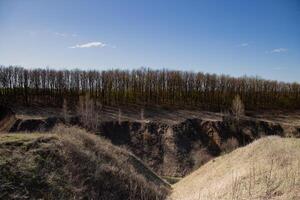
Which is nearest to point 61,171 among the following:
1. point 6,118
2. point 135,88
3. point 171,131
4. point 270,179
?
point 270,179

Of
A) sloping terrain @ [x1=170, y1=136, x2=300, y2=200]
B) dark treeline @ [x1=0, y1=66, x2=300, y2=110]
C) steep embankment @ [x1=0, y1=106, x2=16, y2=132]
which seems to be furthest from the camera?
dark treeline @ [x1=0, y1=66, x2=300, y2=110]

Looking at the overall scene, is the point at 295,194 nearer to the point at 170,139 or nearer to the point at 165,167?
the point at 165,167

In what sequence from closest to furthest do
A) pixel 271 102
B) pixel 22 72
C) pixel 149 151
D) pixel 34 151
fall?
pixel 34 151 < pixel 149 151 < pixel 22 72 < pixel 271 102

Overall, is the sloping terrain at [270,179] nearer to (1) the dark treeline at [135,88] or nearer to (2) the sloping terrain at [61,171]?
(2) the sloping terrain at [61,171]

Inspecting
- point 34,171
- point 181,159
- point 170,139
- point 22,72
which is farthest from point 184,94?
point 34,171

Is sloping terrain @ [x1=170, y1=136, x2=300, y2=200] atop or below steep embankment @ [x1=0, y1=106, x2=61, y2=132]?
atop

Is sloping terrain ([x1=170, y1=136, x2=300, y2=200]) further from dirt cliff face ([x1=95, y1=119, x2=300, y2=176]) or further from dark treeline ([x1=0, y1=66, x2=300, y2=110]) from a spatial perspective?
dark treeline ([x1=0, y1=66, x2=300, y2=110])

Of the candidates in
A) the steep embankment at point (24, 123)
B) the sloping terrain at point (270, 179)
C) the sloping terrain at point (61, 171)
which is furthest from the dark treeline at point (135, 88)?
the sloping terrain at point (270, 179)

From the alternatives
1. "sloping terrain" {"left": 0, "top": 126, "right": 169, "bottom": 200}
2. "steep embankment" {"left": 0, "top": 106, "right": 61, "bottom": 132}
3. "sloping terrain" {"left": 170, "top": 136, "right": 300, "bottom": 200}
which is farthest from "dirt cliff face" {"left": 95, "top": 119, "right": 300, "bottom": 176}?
"sloping terrain" {"left": 0, "top": 126, "right": 169, "bottom": 200}
